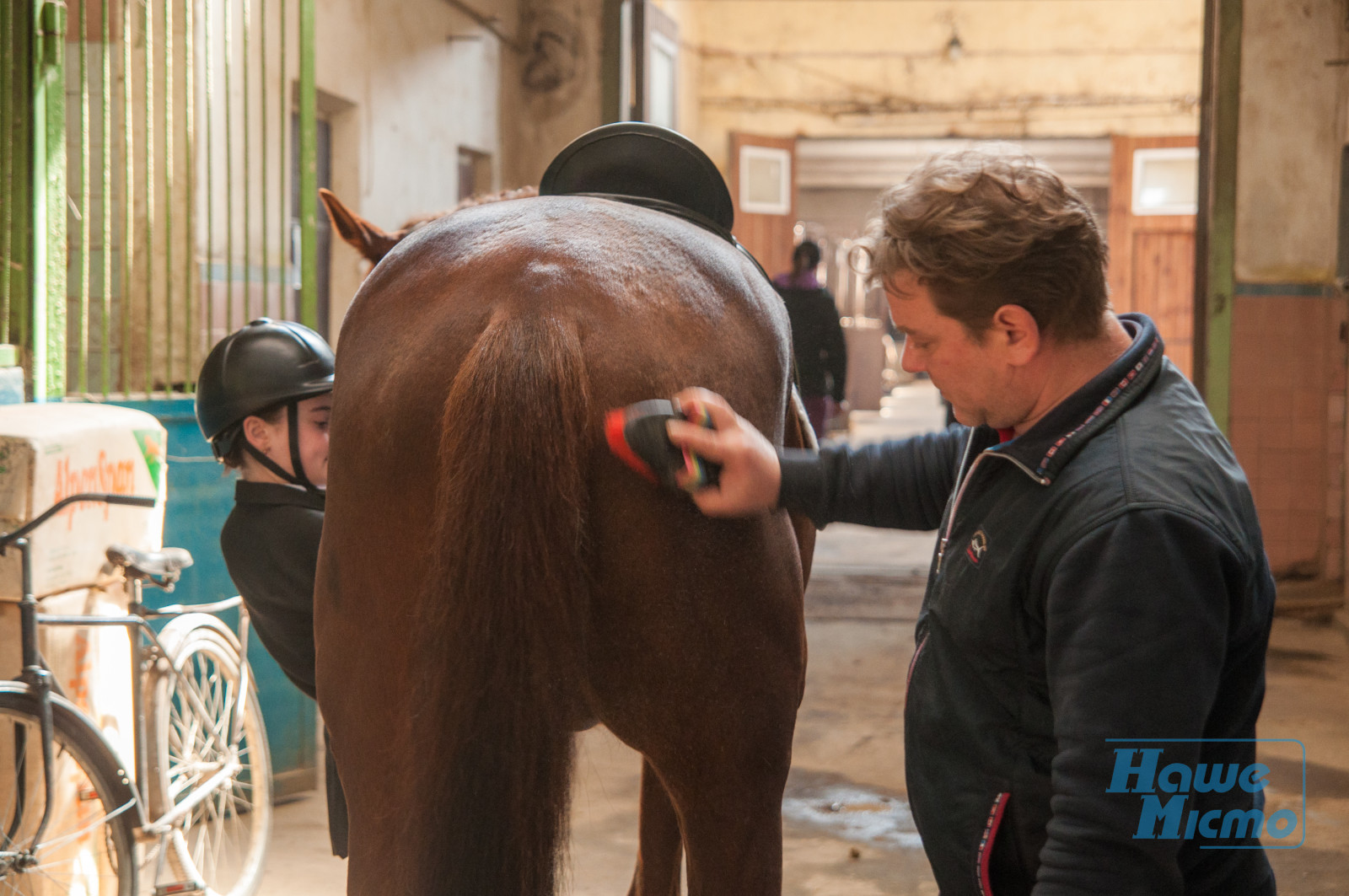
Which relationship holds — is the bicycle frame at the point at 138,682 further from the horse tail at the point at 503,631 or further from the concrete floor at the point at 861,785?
the horse tail at the point at 503,631

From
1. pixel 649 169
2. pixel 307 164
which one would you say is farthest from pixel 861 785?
pixel 307 164

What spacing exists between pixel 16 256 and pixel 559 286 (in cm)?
219

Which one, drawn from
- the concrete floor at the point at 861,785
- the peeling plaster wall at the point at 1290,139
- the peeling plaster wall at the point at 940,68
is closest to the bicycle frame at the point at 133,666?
the concrete floor at the point at 861,785

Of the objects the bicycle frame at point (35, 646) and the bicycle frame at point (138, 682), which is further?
the bicycle frame at point (138, 682)

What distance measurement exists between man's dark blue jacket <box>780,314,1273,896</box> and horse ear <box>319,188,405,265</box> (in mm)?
1725

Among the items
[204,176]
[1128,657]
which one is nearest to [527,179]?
[204,176]

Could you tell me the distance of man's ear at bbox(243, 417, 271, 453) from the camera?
101 inches

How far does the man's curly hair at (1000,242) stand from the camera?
1.17 metres

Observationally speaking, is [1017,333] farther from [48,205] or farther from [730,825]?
[48,205]

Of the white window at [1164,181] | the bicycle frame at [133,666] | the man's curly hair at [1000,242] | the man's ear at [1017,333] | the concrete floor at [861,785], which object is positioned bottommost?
the concrete floor at [861,785]

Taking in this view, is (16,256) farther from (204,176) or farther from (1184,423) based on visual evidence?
(1184,423)

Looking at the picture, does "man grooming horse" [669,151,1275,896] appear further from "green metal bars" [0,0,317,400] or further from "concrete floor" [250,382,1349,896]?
"green metal bars" [0,0,317,400]

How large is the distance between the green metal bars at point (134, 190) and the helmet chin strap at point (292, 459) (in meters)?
0.78

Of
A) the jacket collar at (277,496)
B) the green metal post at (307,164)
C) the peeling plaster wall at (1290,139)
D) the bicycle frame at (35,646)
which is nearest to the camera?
the bicycle frame at (35,646)
